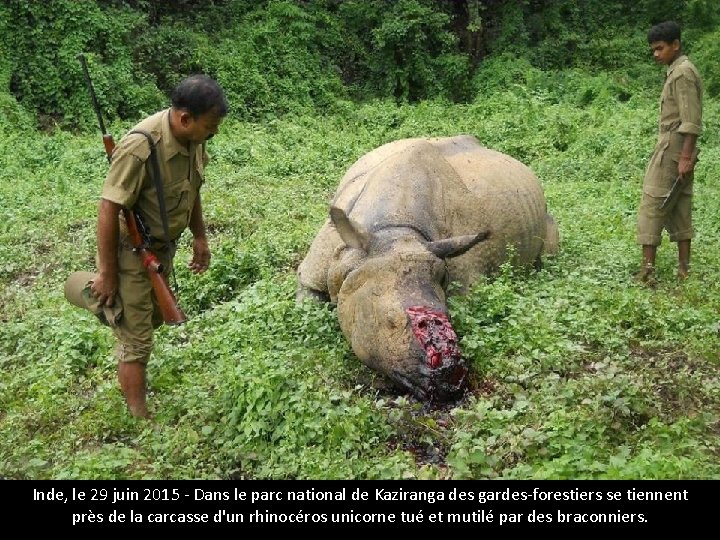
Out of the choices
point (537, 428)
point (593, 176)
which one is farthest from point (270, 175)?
point (537, 428)

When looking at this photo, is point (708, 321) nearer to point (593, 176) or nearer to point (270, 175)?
point (593, 176)

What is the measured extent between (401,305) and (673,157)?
10.2 feet

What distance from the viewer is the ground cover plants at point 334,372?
4.37 m

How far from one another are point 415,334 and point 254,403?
3.38 feet

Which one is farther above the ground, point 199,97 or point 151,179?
point 199,97

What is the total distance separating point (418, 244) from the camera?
5.95m

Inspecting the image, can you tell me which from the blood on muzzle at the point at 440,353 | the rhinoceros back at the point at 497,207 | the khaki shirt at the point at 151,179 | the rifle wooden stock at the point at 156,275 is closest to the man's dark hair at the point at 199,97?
the khaki shirt at the point at 151,179

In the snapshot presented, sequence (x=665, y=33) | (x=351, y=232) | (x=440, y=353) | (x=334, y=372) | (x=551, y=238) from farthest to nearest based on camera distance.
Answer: (x=551, y=238) < (x=665, y=33) < (x=351, y=232) < (x=334, y=372) < (x=440, y=353)

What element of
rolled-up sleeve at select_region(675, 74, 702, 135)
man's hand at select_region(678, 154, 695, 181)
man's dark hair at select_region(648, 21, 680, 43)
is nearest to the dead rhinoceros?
man's hand at select_region(678, 154, 695, 181)

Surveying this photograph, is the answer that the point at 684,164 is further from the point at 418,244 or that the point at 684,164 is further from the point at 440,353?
the point at 440,353

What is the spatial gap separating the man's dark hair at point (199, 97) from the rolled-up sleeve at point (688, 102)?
13.4 feet

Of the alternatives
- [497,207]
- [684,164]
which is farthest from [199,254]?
[684,164]

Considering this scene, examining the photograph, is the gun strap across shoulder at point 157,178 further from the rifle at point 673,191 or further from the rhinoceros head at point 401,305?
the rifle at point 673,191

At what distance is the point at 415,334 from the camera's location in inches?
204
